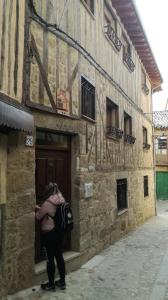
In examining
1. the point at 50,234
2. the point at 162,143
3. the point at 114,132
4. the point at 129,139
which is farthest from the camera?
the point at 162,143

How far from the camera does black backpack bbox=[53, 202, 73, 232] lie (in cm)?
552

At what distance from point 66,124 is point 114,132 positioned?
11.9ft

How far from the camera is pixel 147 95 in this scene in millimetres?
16781

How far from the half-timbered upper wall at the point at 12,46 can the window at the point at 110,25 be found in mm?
4636

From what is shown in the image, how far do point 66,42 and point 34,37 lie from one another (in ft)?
3.85

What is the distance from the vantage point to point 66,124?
685 cm

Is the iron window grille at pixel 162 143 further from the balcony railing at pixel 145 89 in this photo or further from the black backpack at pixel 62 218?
the black backpack at pixel 62 218

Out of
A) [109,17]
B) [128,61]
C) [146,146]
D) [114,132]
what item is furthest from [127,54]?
[146,146]

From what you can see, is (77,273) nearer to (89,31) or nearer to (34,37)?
(34,37)

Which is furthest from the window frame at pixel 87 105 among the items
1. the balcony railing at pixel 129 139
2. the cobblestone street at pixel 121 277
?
the balcony railing at pixel 129 139

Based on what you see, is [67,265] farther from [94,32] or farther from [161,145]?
[161,145]

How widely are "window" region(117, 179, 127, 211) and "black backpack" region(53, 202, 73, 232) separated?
207 inches

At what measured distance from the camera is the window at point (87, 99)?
25.8 feet

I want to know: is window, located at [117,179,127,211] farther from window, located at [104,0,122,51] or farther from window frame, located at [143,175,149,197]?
window frame, located at [143,175,149,197]
